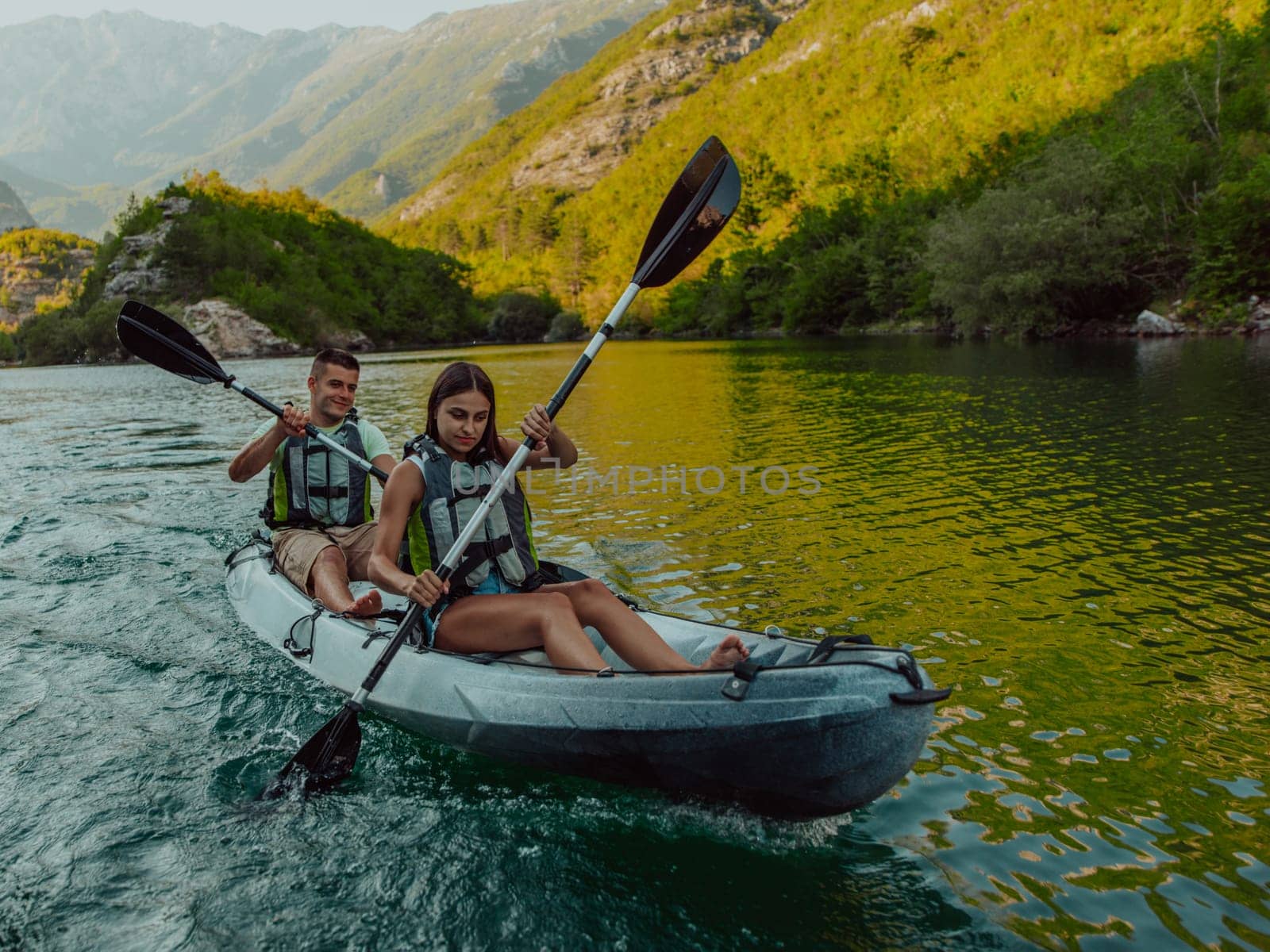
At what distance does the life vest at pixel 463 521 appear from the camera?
363cm

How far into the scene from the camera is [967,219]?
33.1 metres

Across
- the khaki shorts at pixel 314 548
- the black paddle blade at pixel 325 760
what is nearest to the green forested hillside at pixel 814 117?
the khaki shorts at pixel 314 548

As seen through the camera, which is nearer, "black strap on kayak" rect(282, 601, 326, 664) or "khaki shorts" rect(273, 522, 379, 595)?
"black strap on kayak" rect(282, 601, 326, 664)

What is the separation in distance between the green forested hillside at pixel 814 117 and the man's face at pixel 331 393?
5355 centimetres

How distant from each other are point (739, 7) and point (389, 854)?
172 m

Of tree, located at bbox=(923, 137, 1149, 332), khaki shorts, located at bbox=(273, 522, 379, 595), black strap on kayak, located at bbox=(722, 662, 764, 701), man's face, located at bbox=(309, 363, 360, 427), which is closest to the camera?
black strap on kayak, located at bbox=(722, 662, 764, 701)

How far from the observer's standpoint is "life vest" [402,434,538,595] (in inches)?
143

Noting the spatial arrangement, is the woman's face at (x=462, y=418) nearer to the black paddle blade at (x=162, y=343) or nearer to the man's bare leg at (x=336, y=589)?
the man's bare leg at (x=336, y=589)

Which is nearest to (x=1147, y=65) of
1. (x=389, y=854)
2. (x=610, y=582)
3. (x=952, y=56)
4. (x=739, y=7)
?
(x=952, y=56)

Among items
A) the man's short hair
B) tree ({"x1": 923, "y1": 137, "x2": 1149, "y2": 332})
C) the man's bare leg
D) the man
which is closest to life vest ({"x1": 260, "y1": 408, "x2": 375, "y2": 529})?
the man

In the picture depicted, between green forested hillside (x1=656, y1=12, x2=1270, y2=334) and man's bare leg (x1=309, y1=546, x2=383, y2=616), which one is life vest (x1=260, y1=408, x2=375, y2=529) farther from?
green forested hillside (x1=656, y1=12, x2=1270, y2=334)

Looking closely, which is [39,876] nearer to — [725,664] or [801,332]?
[725,664]

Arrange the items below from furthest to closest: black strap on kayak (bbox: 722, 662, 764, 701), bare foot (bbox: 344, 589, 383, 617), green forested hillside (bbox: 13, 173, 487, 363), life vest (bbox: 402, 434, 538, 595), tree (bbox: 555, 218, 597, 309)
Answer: tree (bbox: 555, 218, 597, 309) → green forested hillside (bbox: 13, 173, 487, 363) → bare foot (bbox: 344, 589, 383, 617) → life vest (bbox: 402, 434, 538, 595) → black strap on kayak (bbox: 722, 662, 764, 701)

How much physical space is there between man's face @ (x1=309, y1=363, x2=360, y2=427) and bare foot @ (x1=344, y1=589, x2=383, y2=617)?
1.65 m
